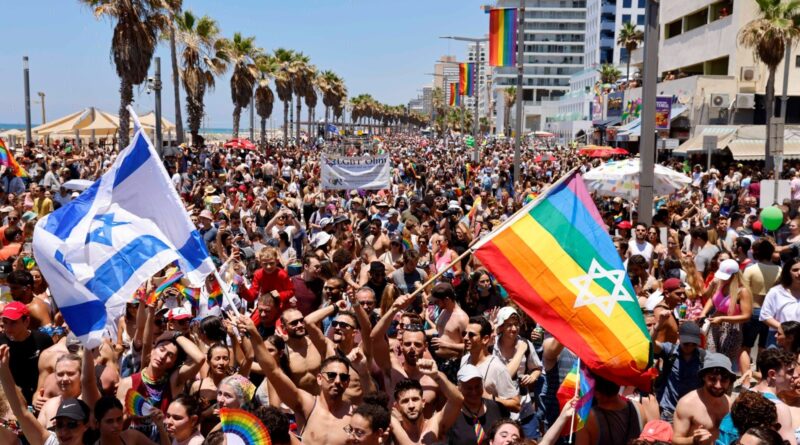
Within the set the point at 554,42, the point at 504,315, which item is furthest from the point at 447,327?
the point at 554,42

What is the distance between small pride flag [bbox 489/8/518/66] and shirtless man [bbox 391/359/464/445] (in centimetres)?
1819

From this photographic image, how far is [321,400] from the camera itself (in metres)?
5.02

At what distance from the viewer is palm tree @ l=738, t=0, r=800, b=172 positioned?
28.6m

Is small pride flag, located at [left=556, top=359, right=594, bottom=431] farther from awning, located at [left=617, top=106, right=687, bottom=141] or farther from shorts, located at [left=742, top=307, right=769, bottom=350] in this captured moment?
awning, located at [left=617, top=106, right=687, bottom=141]

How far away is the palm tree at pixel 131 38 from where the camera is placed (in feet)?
83.7

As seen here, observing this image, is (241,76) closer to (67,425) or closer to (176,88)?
(176,88)

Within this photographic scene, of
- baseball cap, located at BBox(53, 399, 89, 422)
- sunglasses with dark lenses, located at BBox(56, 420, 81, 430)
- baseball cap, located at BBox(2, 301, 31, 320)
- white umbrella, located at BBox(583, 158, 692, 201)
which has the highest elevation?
white umbrella, located at BBox(583, 158, 692, 201)

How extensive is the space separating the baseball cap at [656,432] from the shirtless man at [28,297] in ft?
16.3

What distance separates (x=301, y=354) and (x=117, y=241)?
5.15ft

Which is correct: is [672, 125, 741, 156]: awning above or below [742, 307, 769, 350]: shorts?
above

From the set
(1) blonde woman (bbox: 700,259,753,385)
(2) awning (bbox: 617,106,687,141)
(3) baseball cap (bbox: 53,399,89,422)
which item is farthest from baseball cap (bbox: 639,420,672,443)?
(2) awning (bbox: 617,106,687,141)

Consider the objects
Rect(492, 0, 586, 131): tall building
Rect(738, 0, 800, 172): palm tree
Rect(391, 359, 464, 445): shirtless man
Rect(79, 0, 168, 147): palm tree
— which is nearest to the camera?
Rect(391, 359, 464, 445): shirtless man

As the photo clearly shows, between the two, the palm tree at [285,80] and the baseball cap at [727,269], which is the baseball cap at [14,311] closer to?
the baseball cap at [727,269]

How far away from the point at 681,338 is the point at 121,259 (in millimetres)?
3885
